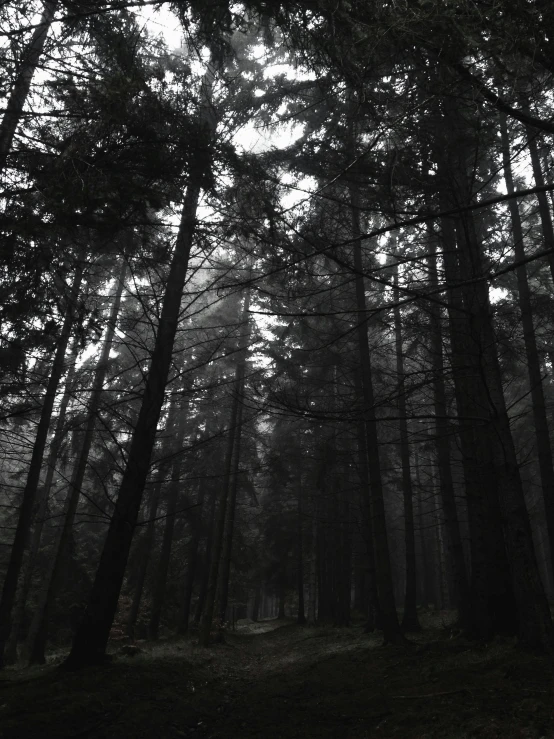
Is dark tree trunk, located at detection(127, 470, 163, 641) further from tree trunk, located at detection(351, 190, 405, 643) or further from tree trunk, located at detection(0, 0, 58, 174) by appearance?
tree trunk, located at detection(0, 0, 58, 174)

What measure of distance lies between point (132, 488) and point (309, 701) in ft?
13.3

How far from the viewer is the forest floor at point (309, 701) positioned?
421 cm

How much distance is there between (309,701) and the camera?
656cm

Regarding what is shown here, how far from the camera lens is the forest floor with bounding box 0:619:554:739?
4207mm

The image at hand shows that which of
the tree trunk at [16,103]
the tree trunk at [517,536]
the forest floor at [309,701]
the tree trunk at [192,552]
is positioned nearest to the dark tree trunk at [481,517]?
the forest floor at [309,701]

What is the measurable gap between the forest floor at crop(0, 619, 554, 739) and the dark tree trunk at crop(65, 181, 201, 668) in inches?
18.5

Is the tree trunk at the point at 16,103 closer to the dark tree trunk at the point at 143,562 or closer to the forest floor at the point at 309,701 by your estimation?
the forest floor at the point at 309,701

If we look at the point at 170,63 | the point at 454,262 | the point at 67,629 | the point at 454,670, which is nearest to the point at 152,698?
the point at 454,670

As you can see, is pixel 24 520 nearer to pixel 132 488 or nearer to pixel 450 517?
pixel 132 488

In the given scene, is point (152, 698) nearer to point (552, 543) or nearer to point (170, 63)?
point (170, 63)

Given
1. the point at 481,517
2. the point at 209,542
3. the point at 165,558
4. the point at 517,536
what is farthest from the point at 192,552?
the point at 517,536

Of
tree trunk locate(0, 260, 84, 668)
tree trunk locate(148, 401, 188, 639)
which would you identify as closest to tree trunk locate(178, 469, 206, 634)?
tree trunk locate(148, 401, 188, 639)

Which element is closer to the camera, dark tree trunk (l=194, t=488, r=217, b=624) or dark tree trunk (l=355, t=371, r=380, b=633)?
dark tree trunk (l=355, t=371, r=380, b=633)

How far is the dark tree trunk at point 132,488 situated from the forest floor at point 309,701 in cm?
47
